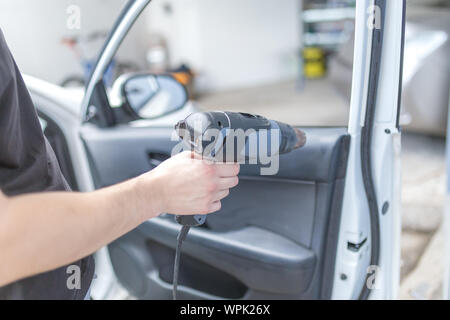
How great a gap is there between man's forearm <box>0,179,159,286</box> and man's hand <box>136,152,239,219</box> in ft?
0.20

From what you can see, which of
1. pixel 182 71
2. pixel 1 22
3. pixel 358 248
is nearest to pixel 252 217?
pixel 358 248

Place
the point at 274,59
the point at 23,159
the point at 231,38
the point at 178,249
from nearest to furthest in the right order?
the point at 23,159 → the point at 178,249 → the point at 231,38 → the point at 274,59

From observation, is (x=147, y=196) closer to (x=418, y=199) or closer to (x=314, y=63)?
(x=418, y=199)

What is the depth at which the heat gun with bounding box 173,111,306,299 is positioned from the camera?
27.1 inches

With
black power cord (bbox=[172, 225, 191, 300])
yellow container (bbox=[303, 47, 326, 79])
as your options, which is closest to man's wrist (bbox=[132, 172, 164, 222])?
Answer: black power cord (bbox=[172, 225, 191, 300])

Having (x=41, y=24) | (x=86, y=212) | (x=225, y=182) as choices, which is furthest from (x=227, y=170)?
(x=41, y=24)

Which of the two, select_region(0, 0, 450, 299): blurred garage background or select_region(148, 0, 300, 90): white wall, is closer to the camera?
select_region(0, 0, 450, 299): blurred garage background

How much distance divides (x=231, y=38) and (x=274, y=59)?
1.11 meters

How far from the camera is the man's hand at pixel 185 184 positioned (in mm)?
622

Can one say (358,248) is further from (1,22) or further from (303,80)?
(303,80)

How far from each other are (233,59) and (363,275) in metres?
5.87

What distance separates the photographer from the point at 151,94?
1.37m

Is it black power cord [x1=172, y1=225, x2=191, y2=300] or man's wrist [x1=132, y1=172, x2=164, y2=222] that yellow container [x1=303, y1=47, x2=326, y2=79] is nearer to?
black power cord [x1=172, y1=225, x2=191, y2=300]

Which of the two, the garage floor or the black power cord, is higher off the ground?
the black power cord
